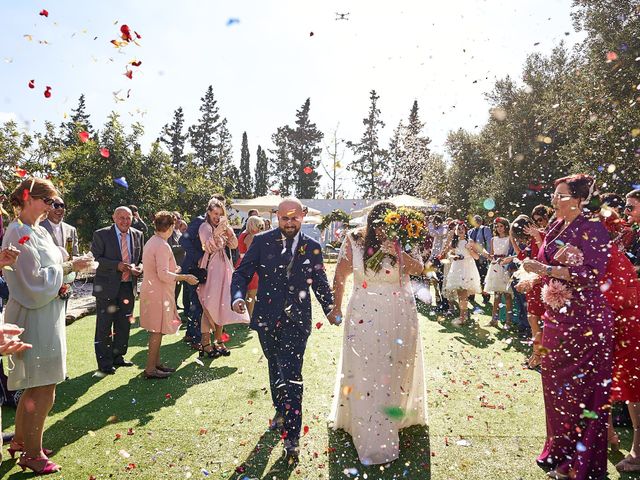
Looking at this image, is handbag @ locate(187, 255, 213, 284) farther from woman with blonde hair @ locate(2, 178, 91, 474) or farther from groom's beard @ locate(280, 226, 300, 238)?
woman with blonde hair @ locate(2, 178, 91, 474)

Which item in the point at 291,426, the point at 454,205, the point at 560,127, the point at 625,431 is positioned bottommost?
the point at 625,431

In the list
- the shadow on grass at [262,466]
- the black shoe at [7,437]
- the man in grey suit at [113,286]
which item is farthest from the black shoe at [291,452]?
the man in grey suit at [113,286]

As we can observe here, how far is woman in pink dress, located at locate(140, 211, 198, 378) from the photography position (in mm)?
5867

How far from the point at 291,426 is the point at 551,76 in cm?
3033

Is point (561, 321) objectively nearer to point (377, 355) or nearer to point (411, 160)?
point (377, 355)

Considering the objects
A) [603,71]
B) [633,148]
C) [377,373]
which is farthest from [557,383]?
[603,71]

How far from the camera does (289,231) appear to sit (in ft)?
13.7

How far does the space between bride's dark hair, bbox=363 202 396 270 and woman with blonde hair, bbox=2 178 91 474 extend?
2.50 m

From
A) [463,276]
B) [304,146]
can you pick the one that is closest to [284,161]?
[304,146]

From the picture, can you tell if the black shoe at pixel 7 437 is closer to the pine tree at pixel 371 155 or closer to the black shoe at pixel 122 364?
the black shoe at pixel 122 364

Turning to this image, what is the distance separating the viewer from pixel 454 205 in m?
36.8

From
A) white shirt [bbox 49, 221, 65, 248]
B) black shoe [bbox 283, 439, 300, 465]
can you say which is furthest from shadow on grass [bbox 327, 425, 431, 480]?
white shirt [bbox 49, 221, 65, 248]

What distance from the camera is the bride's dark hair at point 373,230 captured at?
4.03 meters

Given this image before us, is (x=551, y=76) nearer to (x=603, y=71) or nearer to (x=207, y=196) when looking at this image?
(x=603, y=71)
